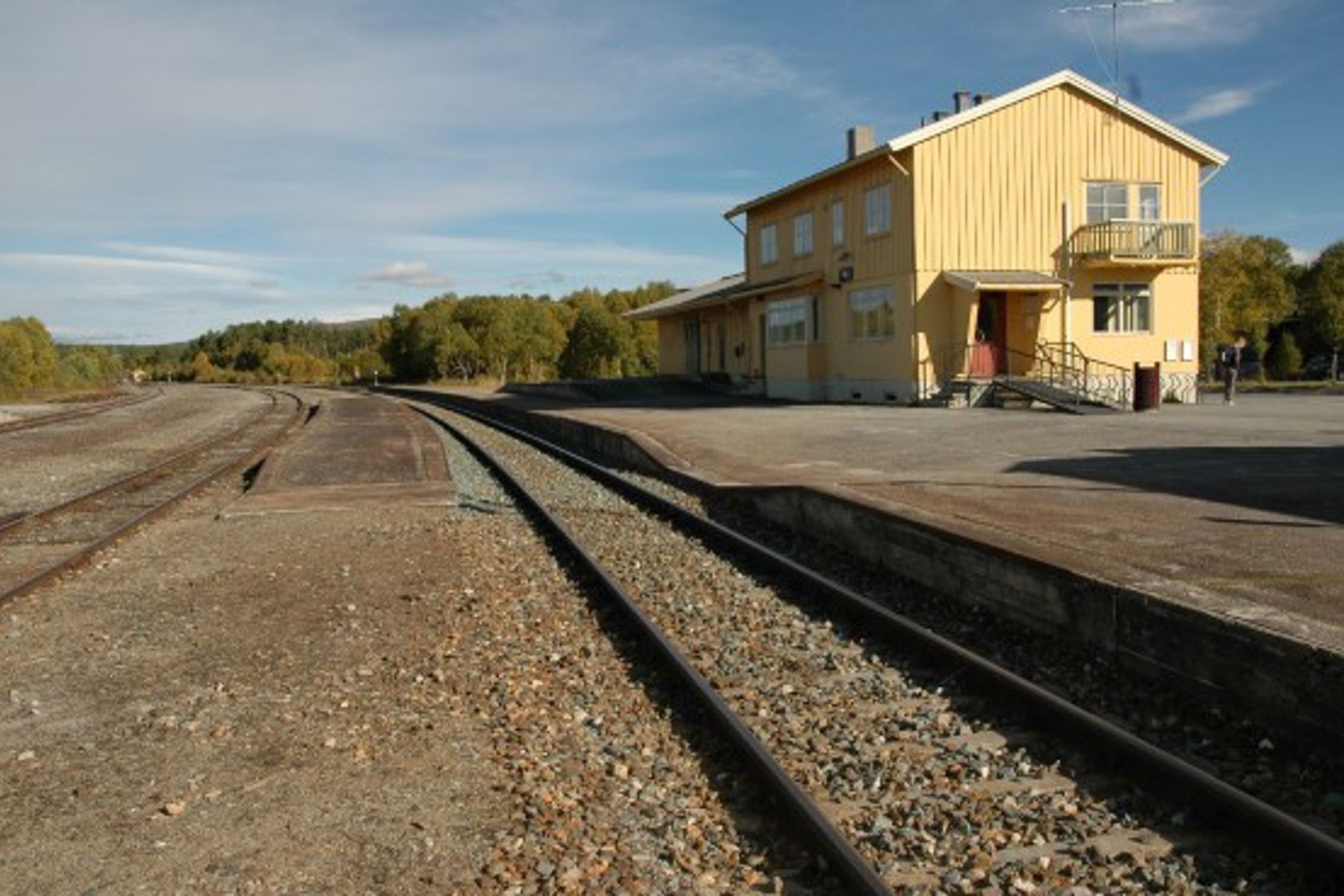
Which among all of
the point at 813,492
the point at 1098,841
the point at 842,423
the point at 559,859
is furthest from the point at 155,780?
the point at 842,423

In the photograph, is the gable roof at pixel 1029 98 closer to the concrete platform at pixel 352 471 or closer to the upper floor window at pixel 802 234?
the upper floor window at pixel 802 234

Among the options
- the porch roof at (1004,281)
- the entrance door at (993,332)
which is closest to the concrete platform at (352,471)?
the porch roof at (1004,281)

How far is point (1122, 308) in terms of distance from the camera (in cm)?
2894

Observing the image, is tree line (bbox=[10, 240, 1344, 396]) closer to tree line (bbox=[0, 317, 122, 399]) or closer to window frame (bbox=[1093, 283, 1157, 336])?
tree line (bbox=[0, 317, 122, 399])

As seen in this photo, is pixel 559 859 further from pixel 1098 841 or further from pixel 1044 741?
pixel 1044 741

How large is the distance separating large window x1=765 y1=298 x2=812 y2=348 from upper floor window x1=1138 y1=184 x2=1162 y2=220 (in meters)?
8.85

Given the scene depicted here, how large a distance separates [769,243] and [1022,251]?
986cm

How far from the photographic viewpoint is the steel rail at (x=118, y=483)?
13023mm

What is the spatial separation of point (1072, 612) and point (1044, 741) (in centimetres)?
175

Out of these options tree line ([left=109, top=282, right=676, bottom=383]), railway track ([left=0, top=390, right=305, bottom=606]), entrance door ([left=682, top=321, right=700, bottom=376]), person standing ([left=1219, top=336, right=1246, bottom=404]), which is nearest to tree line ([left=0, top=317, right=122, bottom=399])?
tree line ([left=109, top=282, right=676, bottom=383])

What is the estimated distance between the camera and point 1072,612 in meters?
6.83

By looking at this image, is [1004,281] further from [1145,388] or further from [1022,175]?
[1145,388]

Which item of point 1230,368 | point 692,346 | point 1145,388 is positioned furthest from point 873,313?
point 692,346

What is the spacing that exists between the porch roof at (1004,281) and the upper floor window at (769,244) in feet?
29.6
